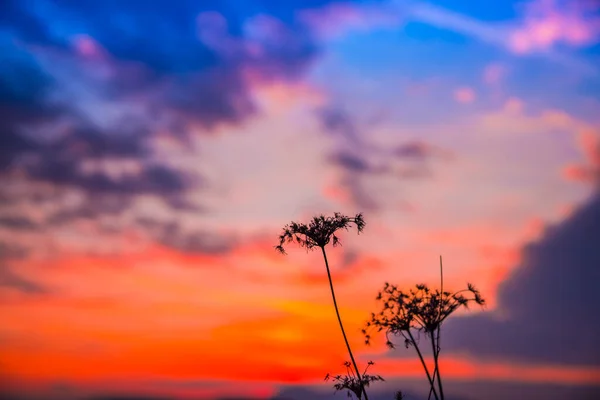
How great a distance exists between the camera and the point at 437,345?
34.3 m

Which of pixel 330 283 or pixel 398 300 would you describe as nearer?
pixel 398 300

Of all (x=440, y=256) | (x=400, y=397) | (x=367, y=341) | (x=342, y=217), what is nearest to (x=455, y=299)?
(x=440, y=256)

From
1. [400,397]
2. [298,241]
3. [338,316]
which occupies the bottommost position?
[400,397]

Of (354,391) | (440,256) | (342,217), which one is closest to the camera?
(440,256)

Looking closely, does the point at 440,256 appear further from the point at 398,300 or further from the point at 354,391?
the point at 354,391

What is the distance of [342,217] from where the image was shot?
1433 inches

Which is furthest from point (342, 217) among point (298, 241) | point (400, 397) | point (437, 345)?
point (400, 397)

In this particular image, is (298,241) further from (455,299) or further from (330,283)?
(455,299)

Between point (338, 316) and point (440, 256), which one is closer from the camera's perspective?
point (440, 256)

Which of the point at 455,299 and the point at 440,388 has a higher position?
the point at 455,299

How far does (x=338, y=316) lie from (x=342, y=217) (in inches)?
221

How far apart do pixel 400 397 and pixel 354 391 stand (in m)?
3.37

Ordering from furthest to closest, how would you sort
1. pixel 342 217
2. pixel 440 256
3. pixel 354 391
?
pixel 354 391
pixel 342 217
pixel 440 256

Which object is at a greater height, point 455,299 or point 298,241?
point 298,241
